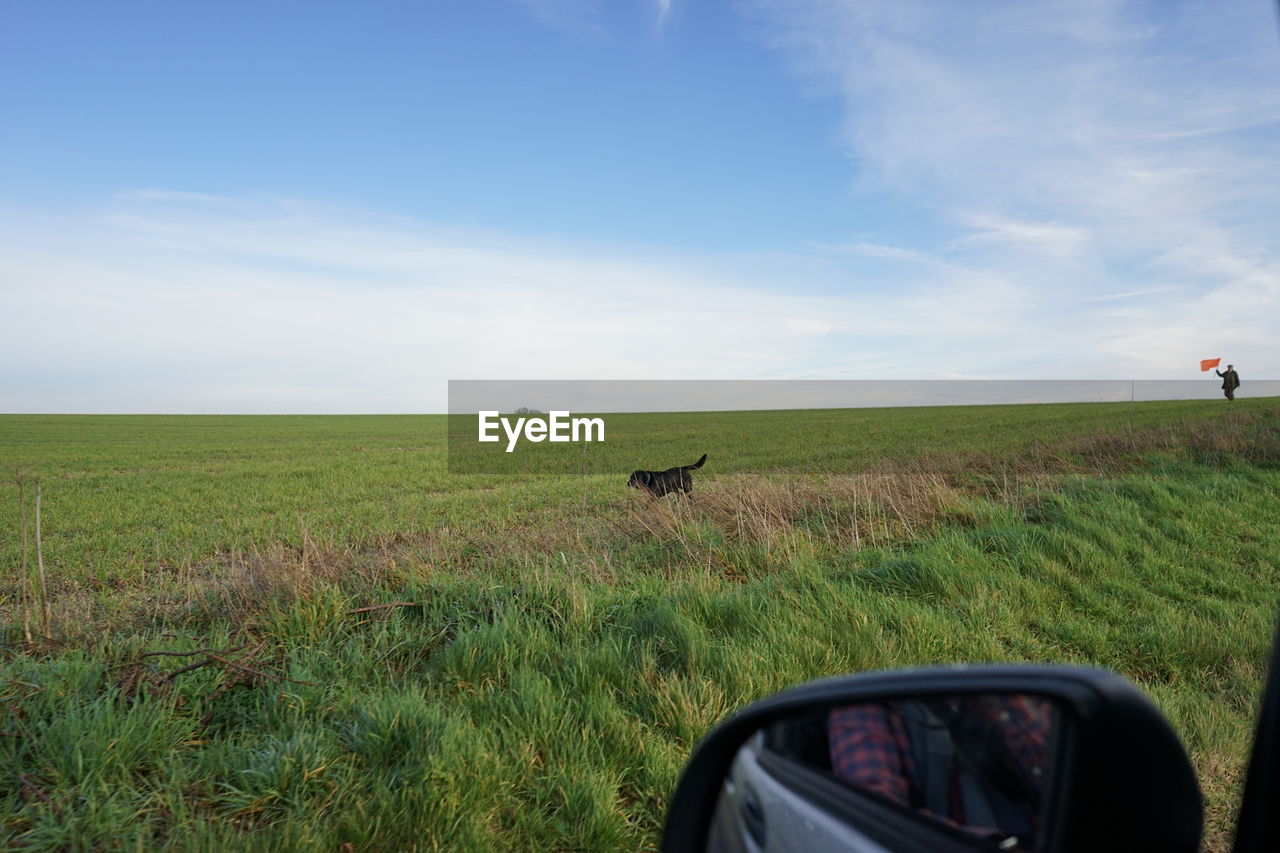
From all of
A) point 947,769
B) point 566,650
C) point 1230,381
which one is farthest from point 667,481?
point 1230,381

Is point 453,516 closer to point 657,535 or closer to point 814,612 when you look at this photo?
point 657,535

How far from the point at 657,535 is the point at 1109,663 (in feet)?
14.4

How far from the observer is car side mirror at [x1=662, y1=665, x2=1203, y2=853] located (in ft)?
2.73

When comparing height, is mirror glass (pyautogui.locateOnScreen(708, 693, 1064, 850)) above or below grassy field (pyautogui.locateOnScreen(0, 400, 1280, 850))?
above

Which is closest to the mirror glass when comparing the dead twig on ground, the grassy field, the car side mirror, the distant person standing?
the car side mirror

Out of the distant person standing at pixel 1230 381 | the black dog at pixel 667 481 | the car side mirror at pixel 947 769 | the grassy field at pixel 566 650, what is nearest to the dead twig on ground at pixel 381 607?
the grassy field at pixel 566 650

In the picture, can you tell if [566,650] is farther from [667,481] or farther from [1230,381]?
[1230,381]

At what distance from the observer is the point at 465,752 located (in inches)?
122

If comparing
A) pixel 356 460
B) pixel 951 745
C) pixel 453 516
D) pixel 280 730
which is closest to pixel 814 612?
pixel 280 730

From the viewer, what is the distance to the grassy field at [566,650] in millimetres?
2922

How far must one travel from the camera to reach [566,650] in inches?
174

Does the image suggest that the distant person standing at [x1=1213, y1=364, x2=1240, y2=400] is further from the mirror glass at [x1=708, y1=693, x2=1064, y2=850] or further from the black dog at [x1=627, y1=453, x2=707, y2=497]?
the mirror glass at [x1=708, y1=693, x2=1064, y2=850]

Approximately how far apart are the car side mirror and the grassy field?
1.56 metres

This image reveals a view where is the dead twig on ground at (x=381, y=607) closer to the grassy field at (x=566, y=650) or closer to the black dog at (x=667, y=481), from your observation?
the grassy field at (x=566, y=650)
